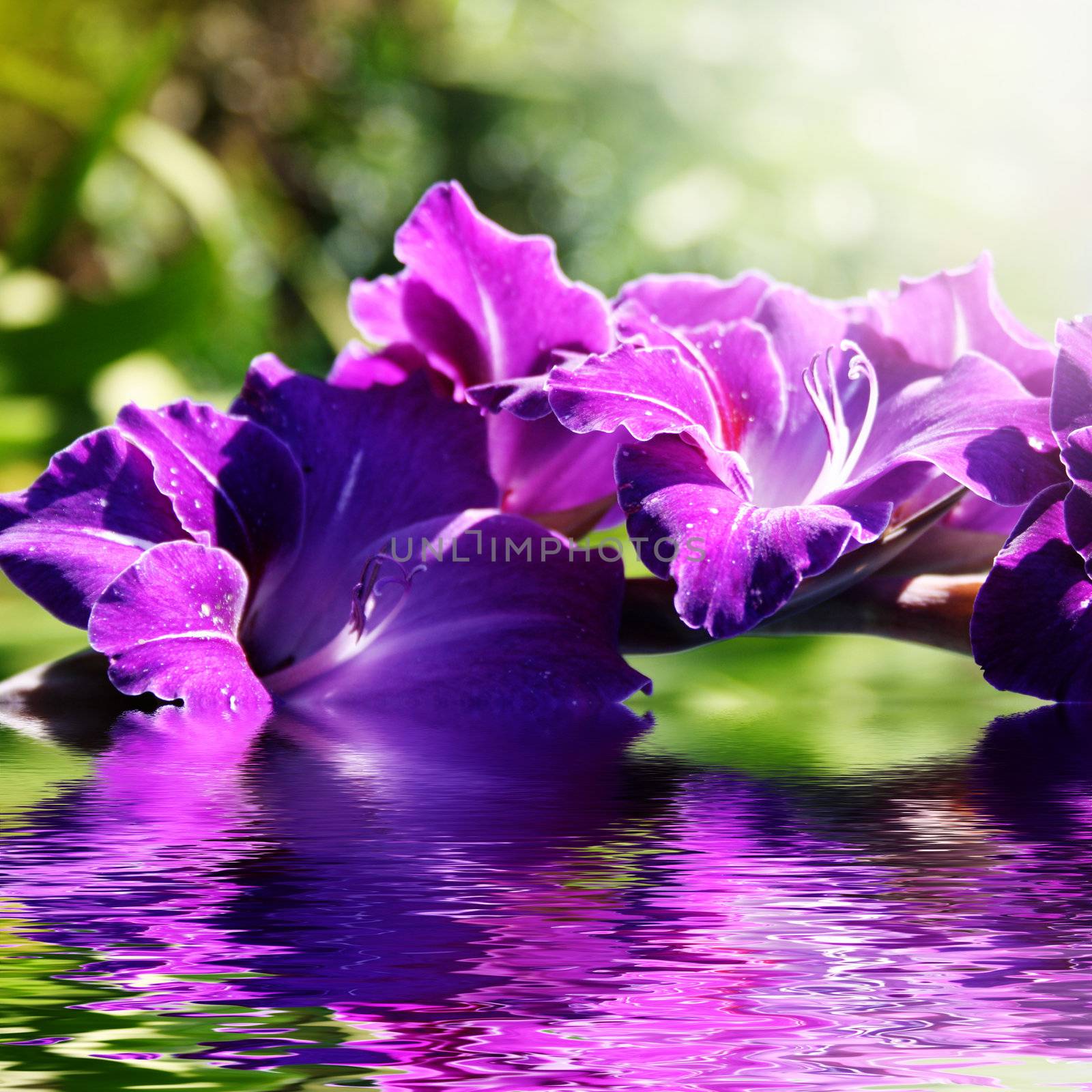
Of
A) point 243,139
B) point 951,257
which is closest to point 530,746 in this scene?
point 951,257

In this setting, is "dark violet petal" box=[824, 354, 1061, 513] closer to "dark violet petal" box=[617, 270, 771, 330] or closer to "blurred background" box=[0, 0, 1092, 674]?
"dark violet petal" box=[617, 270, 771, 330]

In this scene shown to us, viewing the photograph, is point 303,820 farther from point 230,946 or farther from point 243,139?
point 243,139

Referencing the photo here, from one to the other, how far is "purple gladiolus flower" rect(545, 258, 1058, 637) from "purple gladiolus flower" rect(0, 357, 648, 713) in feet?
0.13

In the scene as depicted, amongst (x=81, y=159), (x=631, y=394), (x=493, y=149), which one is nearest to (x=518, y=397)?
(x=631, y=394)

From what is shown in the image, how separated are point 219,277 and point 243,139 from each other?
705mm

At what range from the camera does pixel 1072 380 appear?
0.23 meters

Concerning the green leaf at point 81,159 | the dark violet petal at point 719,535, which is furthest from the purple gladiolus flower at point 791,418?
→ the green leaf at point 81,159

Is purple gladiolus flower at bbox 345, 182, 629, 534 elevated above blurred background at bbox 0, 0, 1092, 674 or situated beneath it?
situated beneath

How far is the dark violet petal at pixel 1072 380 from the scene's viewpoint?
23 centimetres

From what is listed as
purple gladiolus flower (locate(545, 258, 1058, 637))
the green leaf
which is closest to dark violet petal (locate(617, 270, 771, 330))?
purple gladiolus flower (locate(545, 258, 1058, 637))

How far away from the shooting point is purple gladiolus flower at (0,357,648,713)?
232 mm

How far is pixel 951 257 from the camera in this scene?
1.50m

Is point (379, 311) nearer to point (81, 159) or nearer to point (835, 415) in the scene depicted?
point (835, 415)

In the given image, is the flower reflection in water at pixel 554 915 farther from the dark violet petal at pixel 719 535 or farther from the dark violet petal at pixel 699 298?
the dark violet petal at pixel 699 298
